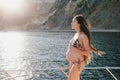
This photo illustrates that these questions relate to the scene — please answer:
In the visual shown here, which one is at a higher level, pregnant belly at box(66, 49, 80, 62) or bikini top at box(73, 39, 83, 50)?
bikini top at box(73, 39, 83, 50)

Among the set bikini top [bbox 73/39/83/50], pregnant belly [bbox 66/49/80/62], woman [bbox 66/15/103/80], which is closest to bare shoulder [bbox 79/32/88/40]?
woman [bbox 66/15/103/80]

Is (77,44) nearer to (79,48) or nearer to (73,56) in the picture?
(79,48)

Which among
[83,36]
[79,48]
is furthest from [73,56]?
[83,36]

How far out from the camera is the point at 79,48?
6984 millimetres

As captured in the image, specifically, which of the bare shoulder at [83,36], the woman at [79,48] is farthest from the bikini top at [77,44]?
the bare shoulder at [83,36]

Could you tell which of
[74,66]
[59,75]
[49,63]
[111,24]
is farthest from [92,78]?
[111,24]

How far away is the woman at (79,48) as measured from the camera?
6930 mm

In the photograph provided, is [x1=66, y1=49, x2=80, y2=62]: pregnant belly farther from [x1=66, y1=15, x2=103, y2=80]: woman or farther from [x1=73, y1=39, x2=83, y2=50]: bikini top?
[x1=73, y1=39, x2=83, y2=50]: bikini top

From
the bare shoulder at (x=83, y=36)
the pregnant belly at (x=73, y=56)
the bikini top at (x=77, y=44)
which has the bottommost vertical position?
the pregnant belly at (x=73, y=56)

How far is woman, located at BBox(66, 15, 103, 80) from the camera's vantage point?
6930mm

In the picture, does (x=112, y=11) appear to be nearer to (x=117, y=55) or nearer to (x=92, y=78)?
(x=117, y=55)

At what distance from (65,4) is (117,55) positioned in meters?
127

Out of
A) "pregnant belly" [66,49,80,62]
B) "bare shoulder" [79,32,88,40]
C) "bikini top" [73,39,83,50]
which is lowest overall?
"pregnant belly" [66,49,80,62]

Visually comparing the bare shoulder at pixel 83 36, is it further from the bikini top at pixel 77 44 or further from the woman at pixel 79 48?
the bikini top at pixel 77 44
